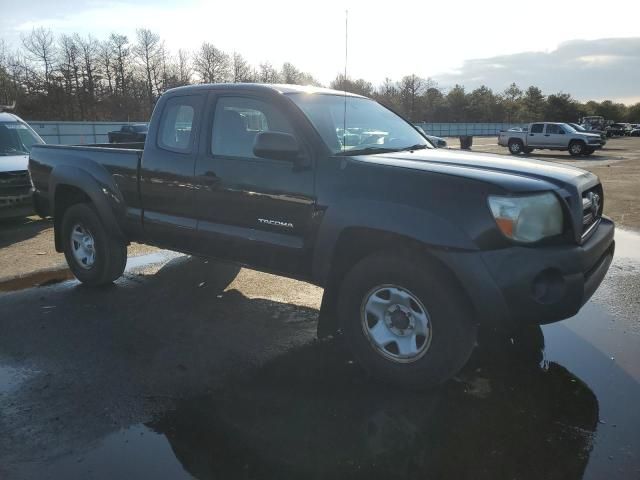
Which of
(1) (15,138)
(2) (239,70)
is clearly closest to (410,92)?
(2) (239,70)

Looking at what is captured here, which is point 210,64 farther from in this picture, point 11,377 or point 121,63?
point 11,377

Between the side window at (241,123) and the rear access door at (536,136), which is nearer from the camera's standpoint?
the side window at (241,123)

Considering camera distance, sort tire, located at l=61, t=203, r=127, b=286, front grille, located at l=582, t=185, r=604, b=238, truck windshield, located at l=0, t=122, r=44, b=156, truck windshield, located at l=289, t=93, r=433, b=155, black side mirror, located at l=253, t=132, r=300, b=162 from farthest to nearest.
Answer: truck windshield, located at l=0, t=122, r=44, b=156 → tire, located at l=61, t=203, r=127, b=286 → truck windshield, located at l=289, t=93, r=433, b=155 → black side mirror, located at l=253, t=132, r=300, b=162 → front grille, located at l=582, t=185, r=604, b=238

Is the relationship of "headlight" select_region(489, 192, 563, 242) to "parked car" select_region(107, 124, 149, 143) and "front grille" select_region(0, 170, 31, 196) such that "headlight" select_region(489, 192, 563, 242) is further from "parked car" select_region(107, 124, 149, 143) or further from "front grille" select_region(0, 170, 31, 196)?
"parked car" select_region(107, 124, 149, 143)

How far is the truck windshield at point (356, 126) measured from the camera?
394cm

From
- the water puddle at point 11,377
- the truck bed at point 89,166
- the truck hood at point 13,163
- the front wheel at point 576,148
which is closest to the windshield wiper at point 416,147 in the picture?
the truck bed at point 89,166

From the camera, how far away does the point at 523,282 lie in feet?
9.80

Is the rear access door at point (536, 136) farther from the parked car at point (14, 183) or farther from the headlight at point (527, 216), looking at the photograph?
the headlight at point (527, 216)

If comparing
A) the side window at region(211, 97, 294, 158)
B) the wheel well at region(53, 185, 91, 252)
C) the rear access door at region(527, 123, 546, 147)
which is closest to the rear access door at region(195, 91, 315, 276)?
the side window at region(211, 97, 294, 158)

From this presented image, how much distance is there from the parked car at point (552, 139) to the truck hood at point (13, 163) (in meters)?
24.4

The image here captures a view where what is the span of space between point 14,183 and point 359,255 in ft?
24.3

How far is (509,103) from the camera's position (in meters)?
84.9

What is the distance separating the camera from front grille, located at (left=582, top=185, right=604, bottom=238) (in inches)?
139

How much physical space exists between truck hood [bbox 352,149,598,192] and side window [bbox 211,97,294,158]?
841 mm
